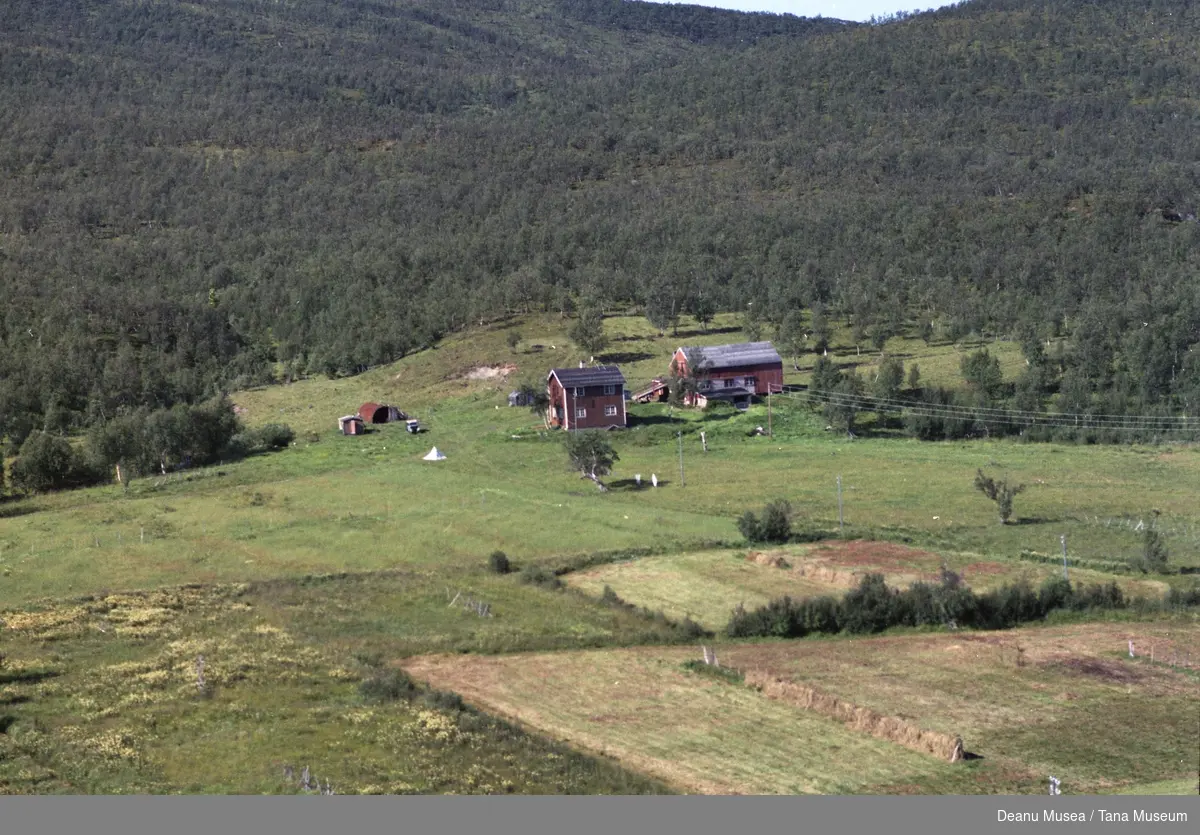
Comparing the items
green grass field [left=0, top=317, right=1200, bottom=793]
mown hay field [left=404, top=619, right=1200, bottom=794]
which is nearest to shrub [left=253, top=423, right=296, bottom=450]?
green grass field [left=0, top=317, right=1200, bottom=793]

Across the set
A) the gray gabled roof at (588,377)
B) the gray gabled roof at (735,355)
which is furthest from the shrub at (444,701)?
the gray gabled roof at (735,355)

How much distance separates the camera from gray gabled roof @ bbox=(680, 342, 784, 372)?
77.5 metres

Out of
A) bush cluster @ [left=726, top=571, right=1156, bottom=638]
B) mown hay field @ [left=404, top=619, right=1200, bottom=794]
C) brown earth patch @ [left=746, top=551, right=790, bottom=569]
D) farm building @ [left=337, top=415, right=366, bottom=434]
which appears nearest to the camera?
mown hay field @ [left=404, top=619, right=1200, bottom=794]

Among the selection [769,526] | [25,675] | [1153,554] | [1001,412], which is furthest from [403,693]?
[1001,412]

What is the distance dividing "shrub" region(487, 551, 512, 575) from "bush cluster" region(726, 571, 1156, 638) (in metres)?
9.30

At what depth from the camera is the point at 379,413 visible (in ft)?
251

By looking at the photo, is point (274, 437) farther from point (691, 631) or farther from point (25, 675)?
point (25, 675)

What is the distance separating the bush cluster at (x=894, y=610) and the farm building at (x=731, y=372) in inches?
1411

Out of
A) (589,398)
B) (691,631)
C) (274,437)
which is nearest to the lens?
(691,631)

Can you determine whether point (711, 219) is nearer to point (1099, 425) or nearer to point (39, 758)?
point (1099, 425)

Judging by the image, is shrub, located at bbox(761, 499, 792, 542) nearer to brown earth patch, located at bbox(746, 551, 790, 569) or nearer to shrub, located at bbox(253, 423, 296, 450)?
brown earth patch, located at bbox(746, 551, 790, 569)

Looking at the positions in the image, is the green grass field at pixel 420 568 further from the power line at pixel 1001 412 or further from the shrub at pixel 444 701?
the power line at pixel 1001 412

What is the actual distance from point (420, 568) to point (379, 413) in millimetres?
29415

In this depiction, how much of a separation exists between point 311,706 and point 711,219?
367 ft
